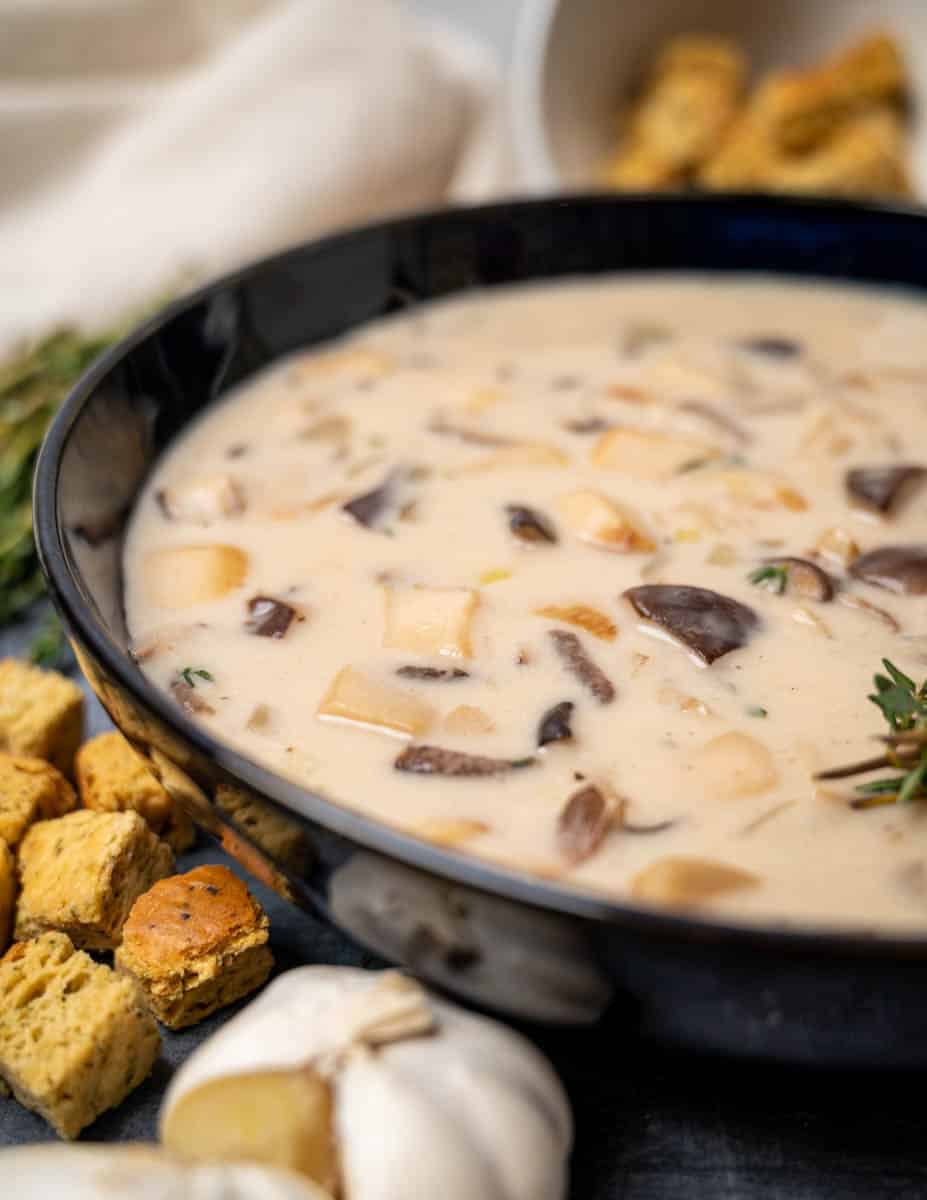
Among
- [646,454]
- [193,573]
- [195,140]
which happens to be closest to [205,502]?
[193,573]

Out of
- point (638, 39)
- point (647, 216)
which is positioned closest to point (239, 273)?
point (647, 216)

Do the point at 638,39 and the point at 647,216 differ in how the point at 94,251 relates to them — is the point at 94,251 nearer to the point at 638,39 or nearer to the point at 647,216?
the point at 647,216

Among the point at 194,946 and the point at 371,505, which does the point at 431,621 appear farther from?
the point at 194,946

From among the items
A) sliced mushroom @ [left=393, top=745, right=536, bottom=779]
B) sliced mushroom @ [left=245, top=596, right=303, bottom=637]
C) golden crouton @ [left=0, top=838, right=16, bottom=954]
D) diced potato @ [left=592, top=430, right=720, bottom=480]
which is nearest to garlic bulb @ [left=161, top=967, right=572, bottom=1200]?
sliced mushroom @ [left=393, top=745, right=536, bottom=779]

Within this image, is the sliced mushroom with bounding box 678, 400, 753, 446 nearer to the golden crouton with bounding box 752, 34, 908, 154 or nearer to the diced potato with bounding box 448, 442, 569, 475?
the diced potato with bounding box 448, 442, 569, 475

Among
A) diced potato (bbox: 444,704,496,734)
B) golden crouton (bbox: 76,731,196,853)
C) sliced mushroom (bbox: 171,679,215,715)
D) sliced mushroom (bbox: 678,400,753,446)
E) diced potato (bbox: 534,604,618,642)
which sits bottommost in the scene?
golden crouton (bbox: 76,731,196,853)

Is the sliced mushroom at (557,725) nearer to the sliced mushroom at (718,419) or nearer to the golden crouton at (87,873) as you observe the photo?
the golden crouton at (87,873)

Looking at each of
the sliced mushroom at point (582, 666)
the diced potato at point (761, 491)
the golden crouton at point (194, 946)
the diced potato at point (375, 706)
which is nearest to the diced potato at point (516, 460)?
the diced potato at point (761, 491)
